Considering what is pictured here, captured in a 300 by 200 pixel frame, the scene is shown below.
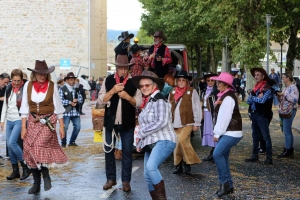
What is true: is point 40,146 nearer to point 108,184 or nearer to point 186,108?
point 108,184

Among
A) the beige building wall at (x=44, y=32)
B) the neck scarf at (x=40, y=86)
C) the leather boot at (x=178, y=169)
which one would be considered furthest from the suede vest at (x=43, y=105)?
the beige building wall at (x=44, y=32)

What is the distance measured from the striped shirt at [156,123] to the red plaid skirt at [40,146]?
1.85m

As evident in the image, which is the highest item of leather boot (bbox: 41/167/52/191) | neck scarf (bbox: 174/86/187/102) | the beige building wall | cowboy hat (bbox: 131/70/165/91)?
the beige building wall

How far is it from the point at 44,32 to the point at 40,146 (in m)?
41.8

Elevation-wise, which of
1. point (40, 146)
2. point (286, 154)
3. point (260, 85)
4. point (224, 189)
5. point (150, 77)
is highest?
point (150, 77)

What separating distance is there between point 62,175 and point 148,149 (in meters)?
3.49

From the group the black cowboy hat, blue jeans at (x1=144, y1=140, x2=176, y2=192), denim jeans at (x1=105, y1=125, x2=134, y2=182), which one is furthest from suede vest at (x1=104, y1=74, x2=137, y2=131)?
the black cowboy hat

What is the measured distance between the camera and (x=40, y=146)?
8.75m

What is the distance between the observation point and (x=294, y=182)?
999 cm

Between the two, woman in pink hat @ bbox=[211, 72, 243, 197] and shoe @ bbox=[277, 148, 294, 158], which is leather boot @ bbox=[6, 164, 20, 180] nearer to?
woman in pink hat @ bbox=[211, 72, 243, 197]

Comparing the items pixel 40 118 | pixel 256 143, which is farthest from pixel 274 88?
pixel 40 118

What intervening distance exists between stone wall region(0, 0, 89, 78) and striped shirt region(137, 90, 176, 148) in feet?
140

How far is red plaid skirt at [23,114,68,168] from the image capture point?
8.75 m

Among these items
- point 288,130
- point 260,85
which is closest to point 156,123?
point 260,85
